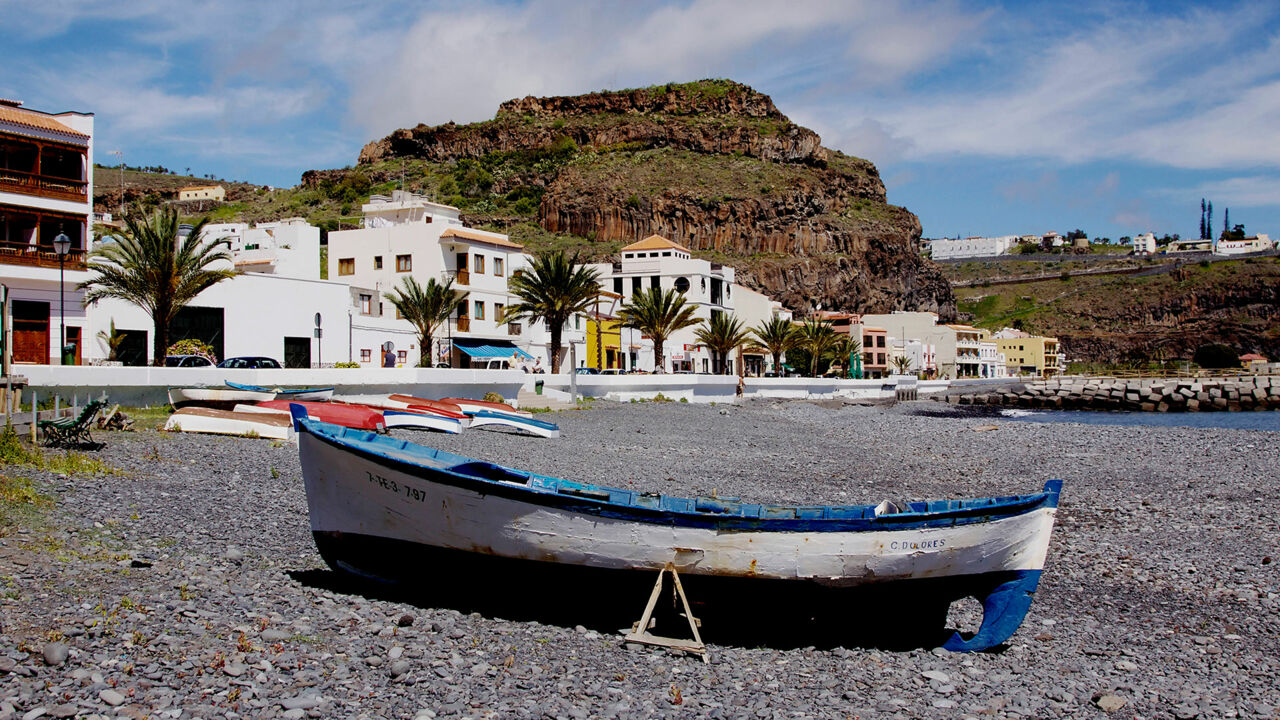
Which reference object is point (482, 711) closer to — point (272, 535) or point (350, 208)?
point (272, 535)

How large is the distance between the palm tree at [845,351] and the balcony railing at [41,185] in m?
64.9

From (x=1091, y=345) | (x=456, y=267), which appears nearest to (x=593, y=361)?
(x=456, y=267)

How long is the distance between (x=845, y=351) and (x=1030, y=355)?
220 ft

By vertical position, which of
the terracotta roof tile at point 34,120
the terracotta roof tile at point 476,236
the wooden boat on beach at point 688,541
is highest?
the terracotta roof tile at point 34,120

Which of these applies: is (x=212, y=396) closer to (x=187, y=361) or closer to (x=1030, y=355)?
(x=187, y=361)

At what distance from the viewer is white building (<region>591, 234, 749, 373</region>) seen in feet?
223

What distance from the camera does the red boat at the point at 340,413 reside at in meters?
19.2

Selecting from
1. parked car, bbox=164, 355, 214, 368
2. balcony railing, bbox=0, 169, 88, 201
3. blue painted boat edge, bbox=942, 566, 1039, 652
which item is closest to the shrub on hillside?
parked car, bbox=164, 355, 214, 368

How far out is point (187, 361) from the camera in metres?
27.3

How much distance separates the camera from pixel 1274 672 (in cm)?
811

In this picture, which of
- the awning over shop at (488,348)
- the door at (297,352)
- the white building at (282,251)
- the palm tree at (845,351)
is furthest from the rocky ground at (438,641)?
the palm tree at (845,351)

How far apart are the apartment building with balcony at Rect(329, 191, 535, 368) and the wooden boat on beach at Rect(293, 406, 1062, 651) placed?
33.2m

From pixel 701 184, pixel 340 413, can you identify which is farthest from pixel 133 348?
pixel 701 184

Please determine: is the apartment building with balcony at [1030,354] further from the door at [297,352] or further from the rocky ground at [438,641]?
the rocky ground at [438,641]
